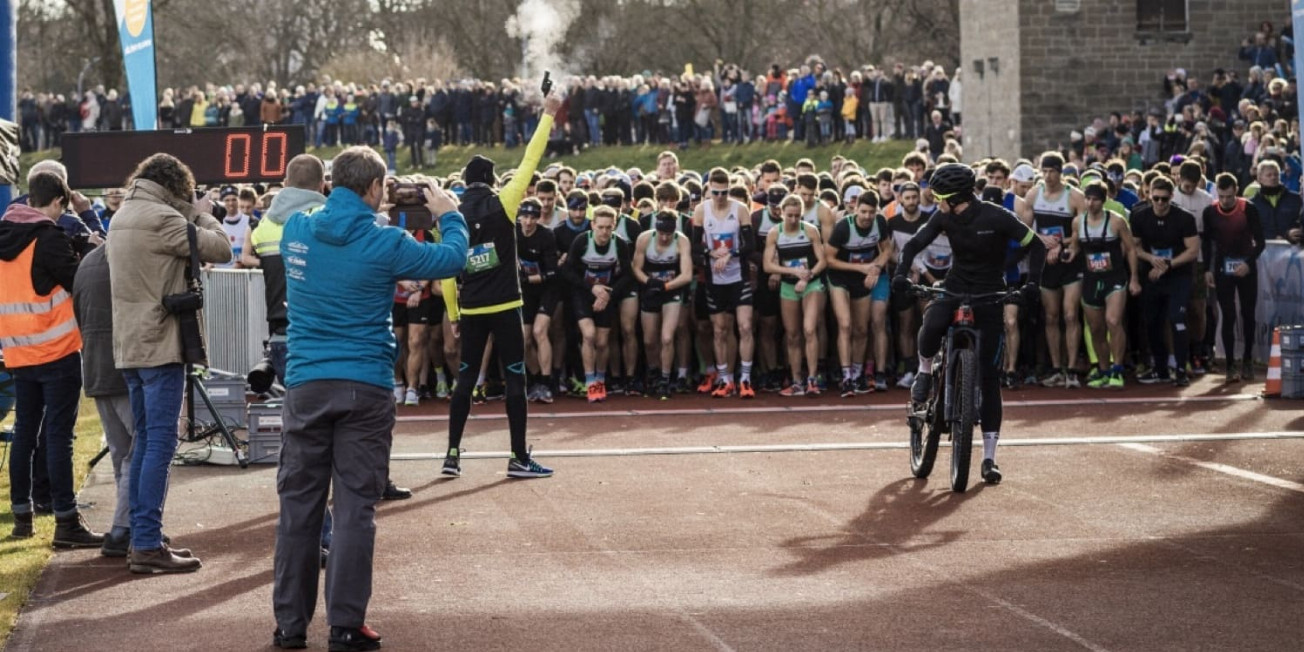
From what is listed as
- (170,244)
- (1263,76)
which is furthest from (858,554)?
(1263,76)

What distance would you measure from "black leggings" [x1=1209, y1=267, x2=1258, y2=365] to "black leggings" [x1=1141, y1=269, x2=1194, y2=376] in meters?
0.33

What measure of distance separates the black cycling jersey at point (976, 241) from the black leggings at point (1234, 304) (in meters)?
6.46

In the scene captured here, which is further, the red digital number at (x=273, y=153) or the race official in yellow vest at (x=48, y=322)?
the red digital number at (x=273, y=153)

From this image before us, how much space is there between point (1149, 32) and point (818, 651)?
1434 inches

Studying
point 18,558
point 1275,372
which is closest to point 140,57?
point 18,558

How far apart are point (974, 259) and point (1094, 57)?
3099 cm

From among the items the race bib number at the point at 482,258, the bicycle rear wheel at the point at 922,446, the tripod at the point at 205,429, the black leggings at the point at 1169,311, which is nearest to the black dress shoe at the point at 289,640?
the race bib number at the point at 482,258

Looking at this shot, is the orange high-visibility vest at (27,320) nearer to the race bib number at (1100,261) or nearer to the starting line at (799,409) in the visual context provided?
the starting line at (799,409)

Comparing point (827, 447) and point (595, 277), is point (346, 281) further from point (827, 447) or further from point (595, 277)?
point (595, 277)

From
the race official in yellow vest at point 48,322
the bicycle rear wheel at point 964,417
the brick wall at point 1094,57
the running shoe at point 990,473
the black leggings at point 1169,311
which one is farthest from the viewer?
the brick wall at point 1094,57

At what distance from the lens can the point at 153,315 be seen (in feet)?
30.0

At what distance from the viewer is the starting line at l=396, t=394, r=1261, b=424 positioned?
16078 millimetres

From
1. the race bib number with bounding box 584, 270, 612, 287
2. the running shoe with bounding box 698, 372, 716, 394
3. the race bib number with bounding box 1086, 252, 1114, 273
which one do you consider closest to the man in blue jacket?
the race bib number with bounding box 584, 270, 612, 287

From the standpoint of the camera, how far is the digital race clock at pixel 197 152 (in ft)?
48.0
